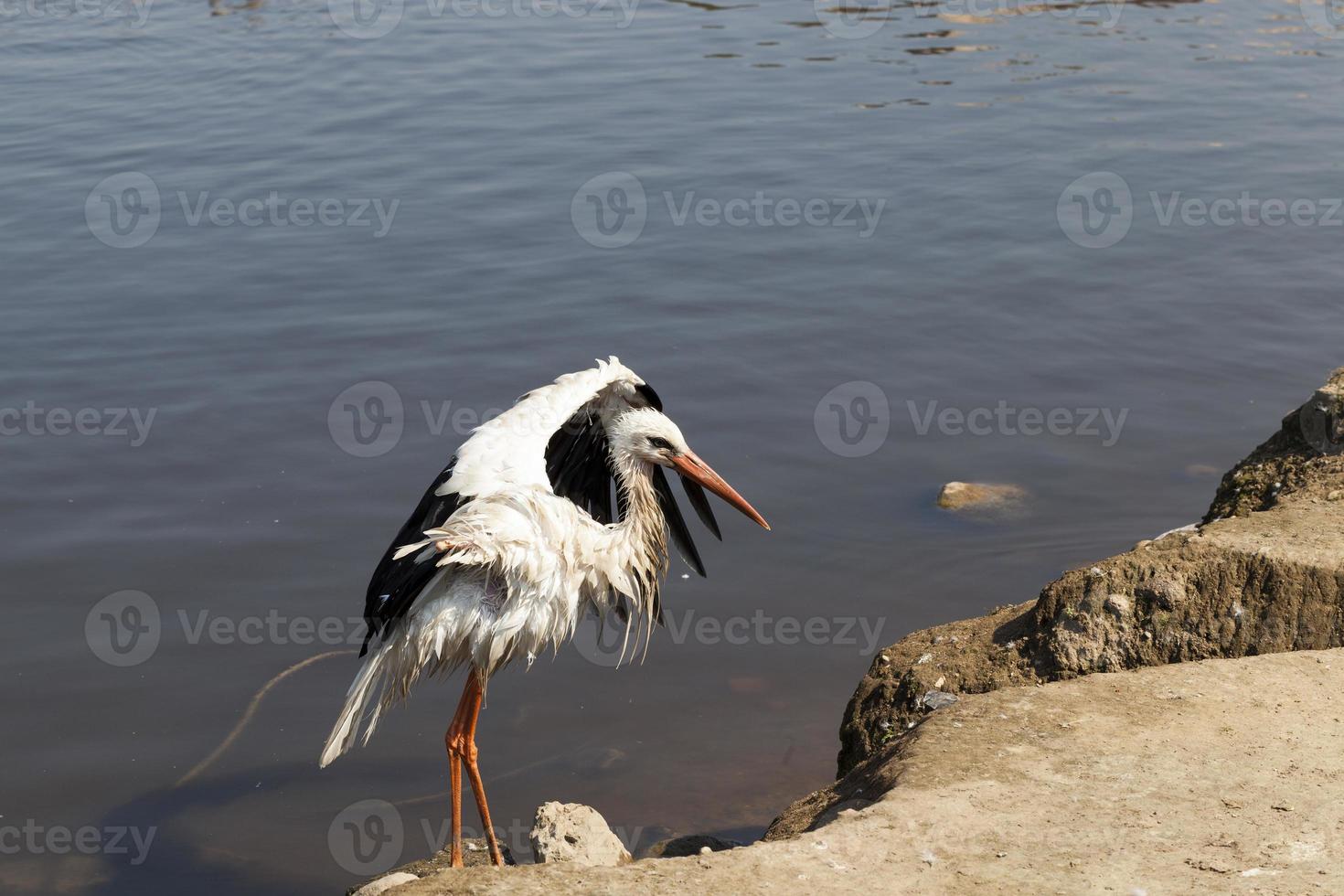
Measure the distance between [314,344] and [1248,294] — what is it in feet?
24.8

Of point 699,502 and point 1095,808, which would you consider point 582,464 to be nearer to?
point 699,502

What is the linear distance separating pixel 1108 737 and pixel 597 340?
652 cm

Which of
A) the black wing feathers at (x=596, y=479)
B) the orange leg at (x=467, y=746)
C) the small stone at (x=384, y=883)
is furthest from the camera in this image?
the black wing feathers at (x=596, y=479)

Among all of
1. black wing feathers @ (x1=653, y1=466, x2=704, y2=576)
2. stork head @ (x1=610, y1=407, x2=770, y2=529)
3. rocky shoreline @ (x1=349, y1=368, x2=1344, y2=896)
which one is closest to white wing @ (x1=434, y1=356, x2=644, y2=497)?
stork head @ (x1=610, y1=407, x2=770, y2=529)

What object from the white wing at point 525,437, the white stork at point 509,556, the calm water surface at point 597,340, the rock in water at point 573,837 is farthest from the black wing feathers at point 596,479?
the calm water surface at point 597,340

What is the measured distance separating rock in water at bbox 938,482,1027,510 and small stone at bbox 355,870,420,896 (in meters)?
4.50

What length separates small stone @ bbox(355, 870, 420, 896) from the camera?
5.30 metres

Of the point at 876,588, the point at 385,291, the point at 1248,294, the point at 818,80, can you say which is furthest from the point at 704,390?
the point at 818,80

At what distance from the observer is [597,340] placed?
421 inches

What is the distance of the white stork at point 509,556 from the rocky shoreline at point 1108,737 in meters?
0.95

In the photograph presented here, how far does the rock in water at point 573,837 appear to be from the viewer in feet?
17.5

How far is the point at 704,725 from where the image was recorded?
7195mm

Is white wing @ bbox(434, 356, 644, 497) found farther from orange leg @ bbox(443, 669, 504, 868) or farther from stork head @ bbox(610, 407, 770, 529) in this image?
orange leg @ bbox(443, 669, 504, 868)

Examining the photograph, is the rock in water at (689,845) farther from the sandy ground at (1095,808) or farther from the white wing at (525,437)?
the white wing at (525,437)
